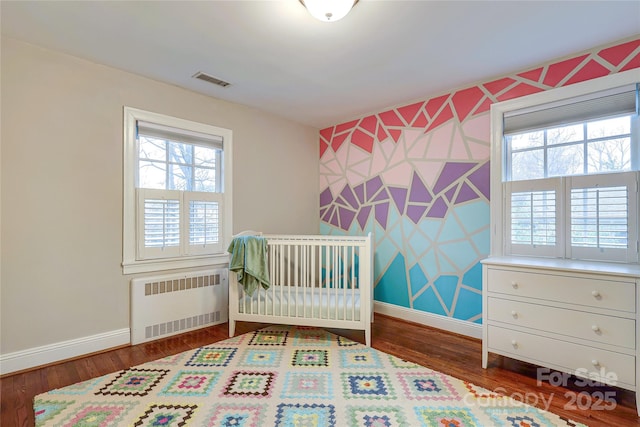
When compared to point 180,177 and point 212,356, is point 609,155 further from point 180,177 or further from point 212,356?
point 180,177

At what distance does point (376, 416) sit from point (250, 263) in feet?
4.91

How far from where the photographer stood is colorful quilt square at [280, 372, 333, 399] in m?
1.85

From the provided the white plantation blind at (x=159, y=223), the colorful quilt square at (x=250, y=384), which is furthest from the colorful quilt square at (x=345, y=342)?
the white plantation blind at (x=159, y=223)

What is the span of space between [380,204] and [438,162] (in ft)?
2.55

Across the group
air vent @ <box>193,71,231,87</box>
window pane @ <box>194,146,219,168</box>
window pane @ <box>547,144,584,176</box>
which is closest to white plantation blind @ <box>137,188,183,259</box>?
window pane @ <box>194,146,219,168</box>

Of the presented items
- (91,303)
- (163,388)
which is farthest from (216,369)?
(91,303)

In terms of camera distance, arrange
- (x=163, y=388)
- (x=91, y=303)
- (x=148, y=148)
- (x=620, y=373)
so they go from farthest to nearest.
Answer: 1. (x=148, y=148)
2. (x=91, y=303)
3. (x=163, y=388)
4. (x=620, y=373)

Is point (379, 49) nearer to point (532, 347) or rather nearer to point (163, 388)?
point (532, 347)

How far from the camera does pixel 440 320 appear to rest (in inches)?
117

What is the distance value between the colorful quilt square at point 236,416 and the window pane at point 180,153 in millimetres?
2085

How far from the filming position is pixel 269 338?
272 centimetres

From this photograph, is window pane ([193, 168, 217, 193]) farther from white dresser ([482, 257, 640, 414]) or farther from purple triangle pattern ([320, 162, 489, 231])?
white dresser ([482, 257, 640, 414])

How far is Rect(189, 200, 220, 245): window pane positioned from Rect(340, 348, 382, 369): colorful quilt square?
1.64 metres

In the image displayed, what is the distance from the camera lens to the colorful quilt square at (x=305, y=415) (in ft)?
5.25
